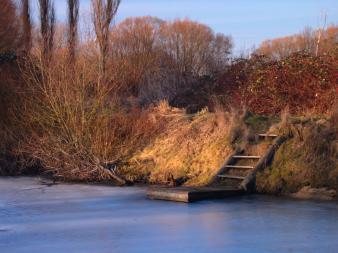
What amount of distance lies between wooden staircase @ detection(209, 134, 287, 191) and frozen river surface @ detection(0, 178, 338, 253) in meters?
1.02

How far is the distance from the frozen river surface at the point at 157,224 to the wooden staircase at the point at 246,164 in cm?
102

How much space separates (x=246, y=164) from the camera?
15.6 m

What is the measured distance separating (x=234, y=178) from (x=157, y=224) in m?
4.98

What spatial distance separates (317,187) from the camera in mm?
13898

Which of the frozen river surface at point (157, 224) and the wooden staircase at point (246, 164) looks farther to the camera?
the wooden staircase at point (246, 164)

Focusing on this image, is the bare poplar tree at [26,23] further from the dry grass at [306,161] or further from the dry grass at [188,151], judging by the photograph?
the dry grass at [306,161]

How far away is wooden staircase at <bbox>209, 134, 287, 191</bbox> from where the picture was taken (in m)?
14.7

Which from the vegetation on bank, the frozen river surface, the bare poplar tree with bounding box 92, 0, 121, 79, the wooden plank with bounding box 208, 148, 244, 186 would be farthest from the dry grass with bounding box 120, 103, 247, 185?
the bare poplar tree with bounding box 92, 0, 121, 79

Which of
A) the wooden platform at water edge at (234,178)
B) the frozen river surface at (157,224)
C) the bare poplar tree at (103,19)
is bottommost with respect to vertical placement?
the frozen river surface at (157,224)

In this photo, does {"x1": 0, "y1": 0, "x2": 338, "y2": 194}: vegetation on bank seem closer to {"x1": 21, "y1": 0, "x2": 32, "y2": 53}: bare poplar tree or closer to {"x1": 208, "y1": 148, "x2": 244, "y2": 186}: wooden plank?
{"x1": 208, "y1": 148, "x2": 244, "y2": 186}: wooden plank

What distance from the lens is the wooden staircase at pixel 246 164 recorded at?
48.2ft

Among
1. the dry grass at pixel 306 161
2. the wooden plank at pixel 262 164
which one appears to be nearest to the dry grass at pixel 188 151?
the wooden plank at pixel 262 164

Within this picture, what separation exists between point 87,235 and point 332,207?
5099 millimetres

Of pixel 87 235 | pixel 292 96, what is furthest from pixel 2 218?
pixel 292 96
